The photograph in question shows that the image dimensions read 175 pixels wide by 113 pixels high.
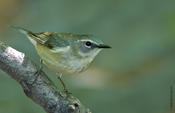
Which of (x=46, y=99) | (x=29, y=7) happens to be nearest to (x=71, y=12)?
(x=29, y=7)

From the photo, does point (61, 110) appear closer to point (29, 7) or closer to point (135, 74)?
point (135, 74)

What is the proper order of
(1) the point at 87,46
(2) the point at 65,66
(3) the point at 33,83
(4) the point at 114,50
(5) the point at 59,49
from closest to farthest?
(3) the point at 33,83
(2) the point at 65,66
(5) the point at 59,49
(1) the point at 87,46
(4) the point at 114,50

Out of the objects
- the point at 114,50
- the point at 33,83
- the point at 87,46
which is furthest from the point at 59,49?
the point at 114,50

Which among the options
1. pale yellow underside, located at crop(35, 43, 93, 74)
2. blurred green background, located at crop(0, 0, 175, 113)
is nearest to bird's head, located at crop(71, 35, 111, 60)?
pale yellow underside, located at crop(35, 43, 93, 74)

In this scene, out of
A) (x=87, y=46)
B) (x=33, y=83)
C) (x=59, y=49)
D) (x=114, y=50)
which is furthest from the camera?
(x=114, y=50)

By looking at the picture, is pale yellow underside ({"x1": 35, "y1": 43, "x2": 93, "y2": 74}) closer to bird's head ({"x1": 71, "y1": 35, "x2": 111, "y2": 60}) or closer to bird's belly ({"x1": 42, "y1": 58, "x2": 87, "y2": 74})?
bird's belly ({"x1": 42, "y1": 58, "x2": 87, "y2": 74})

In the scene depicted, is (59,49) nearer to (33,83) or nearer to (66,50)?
(66,50)
